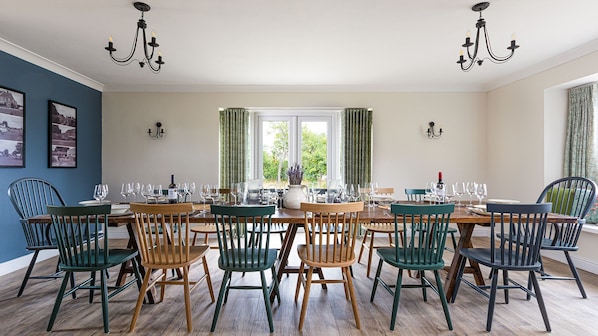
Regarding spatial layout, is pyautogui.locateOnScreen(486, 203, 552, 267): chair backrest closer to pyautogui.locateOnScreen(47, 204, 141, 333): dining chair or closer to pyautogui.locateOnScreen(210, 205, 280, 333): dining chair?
pyautogui.locateOnScreen(210, 205, 280, 333): dining chair

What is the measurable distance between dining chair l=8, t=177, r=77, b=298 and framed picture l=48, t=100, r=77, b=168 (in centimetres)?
52

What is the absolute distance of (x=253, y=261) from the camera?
7.42ft

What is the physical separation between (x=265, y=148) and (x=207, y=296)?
10.2ft

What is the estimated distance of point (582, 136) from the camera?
156 inches

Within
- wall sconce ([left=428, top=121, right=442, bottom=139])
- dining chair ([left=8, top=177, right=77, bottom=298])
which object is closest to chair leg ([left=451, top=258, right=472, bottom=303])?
wall sconce ([left=428, top=121, right=442, bottom=139])

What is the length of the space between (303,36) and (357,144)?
2.44 m

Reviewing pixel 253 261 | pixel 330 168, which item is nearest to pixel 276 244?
pixel 330 168

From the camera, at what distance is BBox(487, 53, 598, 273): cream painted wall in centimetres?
371

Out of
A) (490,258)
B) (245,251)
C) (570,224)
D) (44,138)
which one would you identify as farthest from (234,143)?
(570,224)

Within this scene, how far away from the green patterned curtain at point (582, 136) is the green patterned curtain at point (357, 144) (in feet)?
8.87

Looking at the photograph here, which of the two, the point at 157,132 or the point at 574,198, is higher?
the point at 157,132

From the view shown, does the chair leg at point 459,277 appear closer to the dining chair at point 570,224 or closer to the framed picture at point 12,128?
the dining chair at point 570,224

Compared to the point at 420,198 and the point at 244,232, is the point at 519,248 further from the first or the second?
the point at 244,232

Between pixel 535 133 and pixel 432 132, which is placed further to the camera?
pixel 432 132
